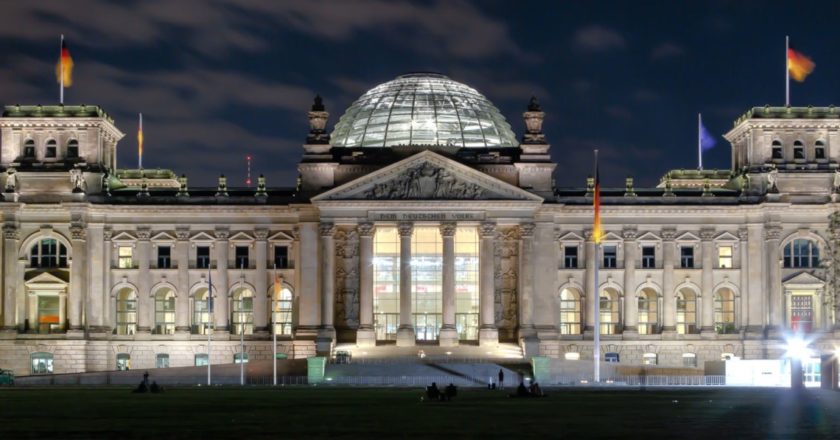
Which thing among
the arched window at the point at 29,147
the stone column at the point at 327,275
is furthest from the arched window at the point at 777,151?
the arched window at the point at 29,147

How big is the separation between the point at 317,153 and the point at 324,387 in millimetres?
36218

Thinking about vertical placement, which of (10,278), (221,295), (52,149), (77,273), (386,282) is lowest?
(221,295)

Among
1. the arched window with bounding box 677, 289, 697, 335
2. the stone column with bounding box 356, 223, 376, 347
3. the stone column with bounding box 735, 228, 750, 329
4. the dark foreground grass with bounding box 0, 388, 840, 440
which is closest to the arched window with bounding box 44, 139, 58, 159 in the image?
the stone column with bounding box 356, 223, 376, 347

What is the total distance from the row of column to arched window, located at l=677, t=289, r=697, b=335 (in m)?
15.4

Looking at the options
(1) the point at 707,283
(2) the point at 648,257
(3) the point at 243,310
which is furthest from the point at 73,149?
(1) the point at 707,283

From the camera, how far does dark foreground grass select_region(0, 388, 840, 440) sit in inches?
2008

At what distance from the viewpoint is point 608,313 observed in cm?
13362

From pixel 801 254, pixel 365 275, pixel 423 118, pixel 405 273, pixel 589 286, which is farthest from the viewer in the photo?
pixel 423 118

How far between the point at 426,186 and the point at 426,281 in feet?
30.0

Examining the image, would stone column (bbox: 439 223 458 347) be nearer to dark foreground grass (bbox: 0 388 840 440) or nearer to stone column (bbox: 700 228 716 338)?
stone column (bbox: 700 228 716 338)

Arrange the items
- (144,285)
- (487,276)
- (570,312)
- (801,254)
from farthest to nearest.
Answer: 1. (570,312)
2. (144,285)
3. (801,254)
4. (487,276)

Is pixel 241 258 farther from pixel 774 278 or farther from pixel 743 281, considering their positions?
pixel 774 278

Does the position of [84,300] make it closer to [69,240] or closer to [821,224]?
[69,240]

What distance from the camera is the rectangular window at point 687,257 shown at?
5266 inches
